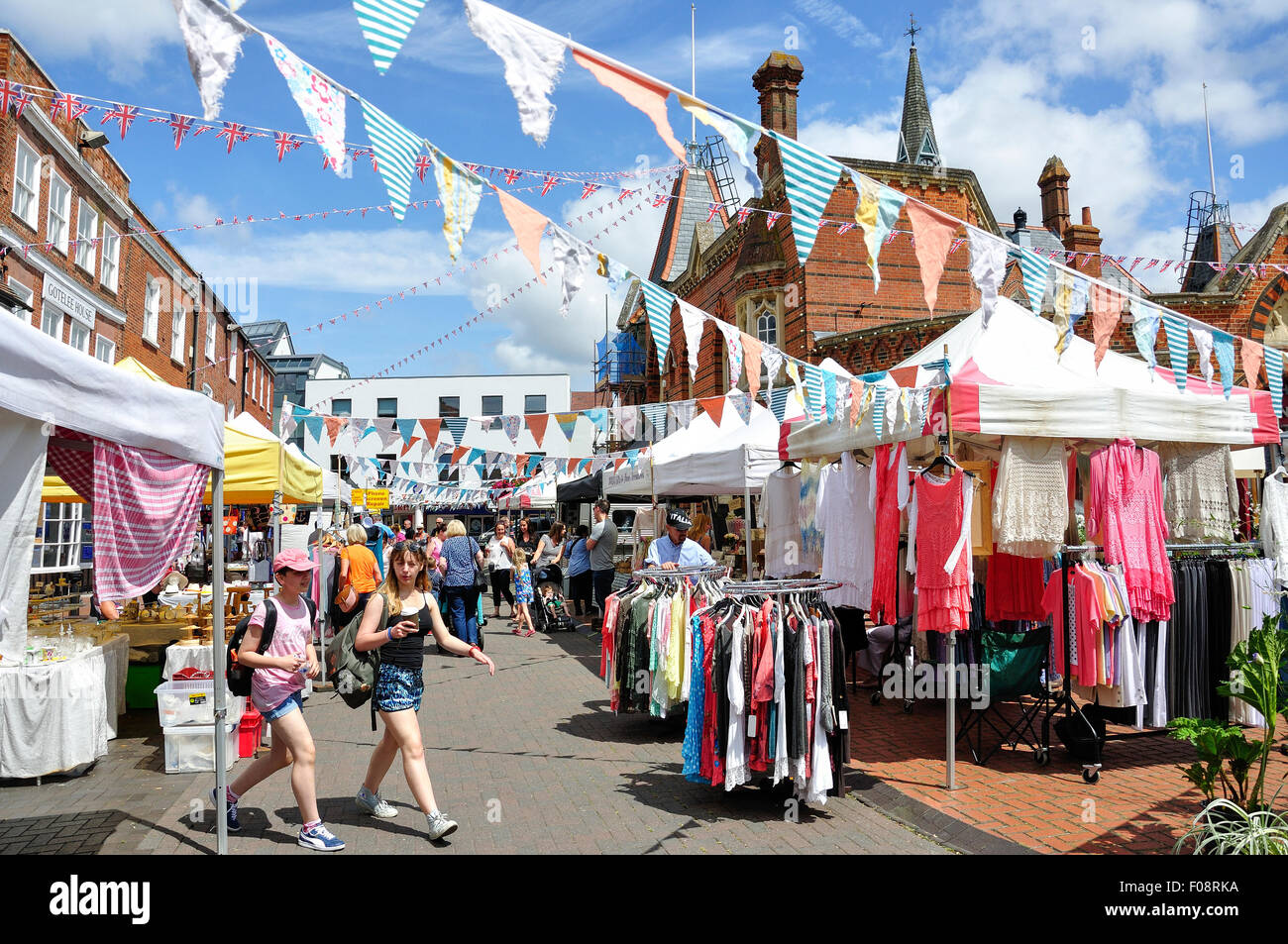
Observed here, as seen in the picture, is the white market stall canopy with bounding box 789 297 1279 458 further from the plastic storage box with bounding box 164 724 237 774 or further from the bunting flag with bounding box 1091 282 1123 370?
the plastic storage box with bounding box 164 724 237 774

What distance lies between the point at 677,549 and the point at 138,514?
16.0 ft

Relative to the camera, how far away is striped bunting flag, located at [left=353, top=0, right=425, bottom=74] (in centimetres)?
348

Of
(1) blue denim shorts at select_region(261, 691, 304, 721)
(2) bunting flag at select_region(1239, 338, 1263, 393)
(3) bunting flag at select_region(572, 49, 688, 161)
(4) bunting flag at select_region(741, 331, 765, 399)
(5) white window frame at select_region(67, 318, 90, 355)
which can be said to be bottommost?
(1) blue denim shorts at select_region(261, 691, 304, 721)

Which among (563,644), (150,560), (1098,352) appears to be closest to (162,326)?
(563,644)

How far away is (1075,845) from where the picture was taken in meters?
4.57

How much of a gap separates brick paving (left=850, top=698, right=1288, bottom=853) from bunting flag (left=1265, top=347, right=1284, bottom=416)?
9.15ft

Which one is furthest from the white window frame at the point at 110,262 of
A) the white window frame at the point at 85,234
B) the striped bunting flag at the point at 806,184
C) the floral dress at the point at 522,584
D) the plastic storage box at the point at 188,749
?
the striped bunting flag at the point at 806,184

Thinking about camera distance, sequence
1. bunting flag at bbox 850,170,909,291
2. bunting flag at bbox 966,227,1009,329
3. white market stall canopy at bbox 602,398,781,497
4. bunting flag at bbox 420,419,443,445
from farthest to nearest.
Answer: bunting flag at bbox 420,419,443,445 < white market stall canopy at bbox 602,398,781,497 < bunting flag at bbox 966,227,1009,329 < bunting flag at bbox 850,170,909,291

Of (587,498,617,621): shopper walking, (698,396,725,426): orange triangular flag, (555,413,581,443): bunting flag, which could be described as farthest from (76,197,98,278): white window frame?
(698,396,725,426): orange triangular flag

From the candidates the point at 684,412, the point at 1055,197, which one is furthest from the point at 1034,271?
the point at 1055,197

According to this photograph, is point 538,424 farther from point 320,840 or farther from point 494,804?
point 320,840

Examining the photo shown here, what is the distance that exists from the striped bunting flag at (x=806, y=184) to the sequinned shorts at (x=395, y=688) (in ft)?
11.0

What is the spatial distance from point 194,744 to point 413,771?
111 inches
